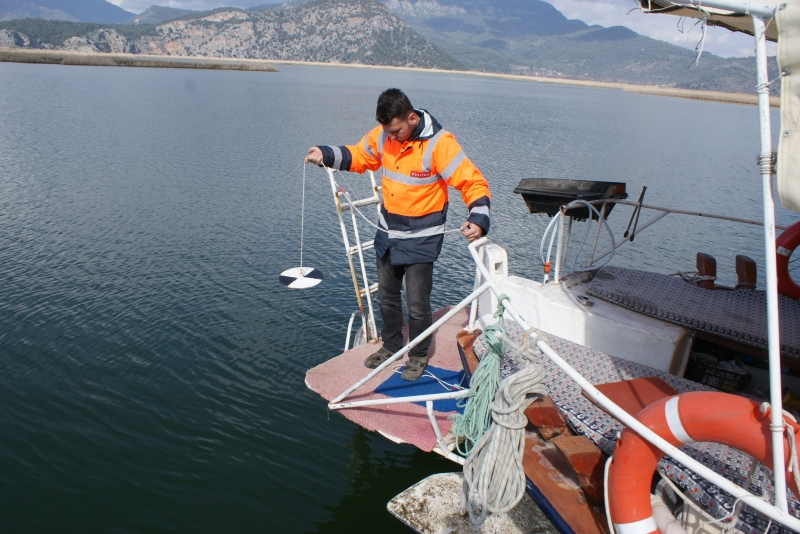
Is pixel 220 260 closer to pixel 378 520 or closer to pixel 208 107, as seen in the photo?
pixel 378 520

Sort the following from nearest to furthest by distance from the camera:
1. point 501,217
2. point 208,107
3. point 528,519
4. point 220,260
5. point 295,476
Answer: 1. point 528,519
2. point 295,476
3. point 220,260
4. point 501,217
5. point 208,107

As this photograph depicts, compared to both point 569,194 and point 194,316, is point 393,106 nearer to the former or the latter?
point 569,194

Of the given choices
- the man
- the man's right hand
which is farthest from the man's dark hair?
the man's right hand

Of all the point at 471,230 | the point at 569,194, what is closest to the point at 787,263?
the point at 569,194

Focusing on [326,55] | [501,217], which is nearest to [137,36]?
[326,55]

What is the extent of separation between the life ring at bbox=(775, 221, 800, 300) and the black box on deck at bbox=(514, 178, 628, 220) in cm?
146

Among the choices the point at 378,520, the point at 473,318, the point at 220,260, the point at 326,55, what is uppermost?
the point at 326,55

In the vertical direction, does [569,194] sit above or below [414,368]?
above

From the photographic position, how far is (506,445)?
9.82ft

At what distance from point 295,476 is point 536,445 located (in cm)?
237

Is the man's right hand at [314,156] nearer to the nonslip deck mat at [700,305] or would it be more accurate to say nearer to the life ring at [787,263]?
the nonslip deck mat at [700,305]

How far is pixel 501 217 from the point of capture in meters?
13.4

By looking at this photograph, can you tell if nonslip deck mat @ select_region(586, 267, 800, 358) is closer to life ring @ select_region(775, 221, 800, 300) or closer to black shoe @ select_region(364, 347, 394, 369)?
Answer: life ring @ select_region(775, 221, 800, 300)

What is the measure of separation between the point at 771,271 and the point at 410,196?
8.44 ft
